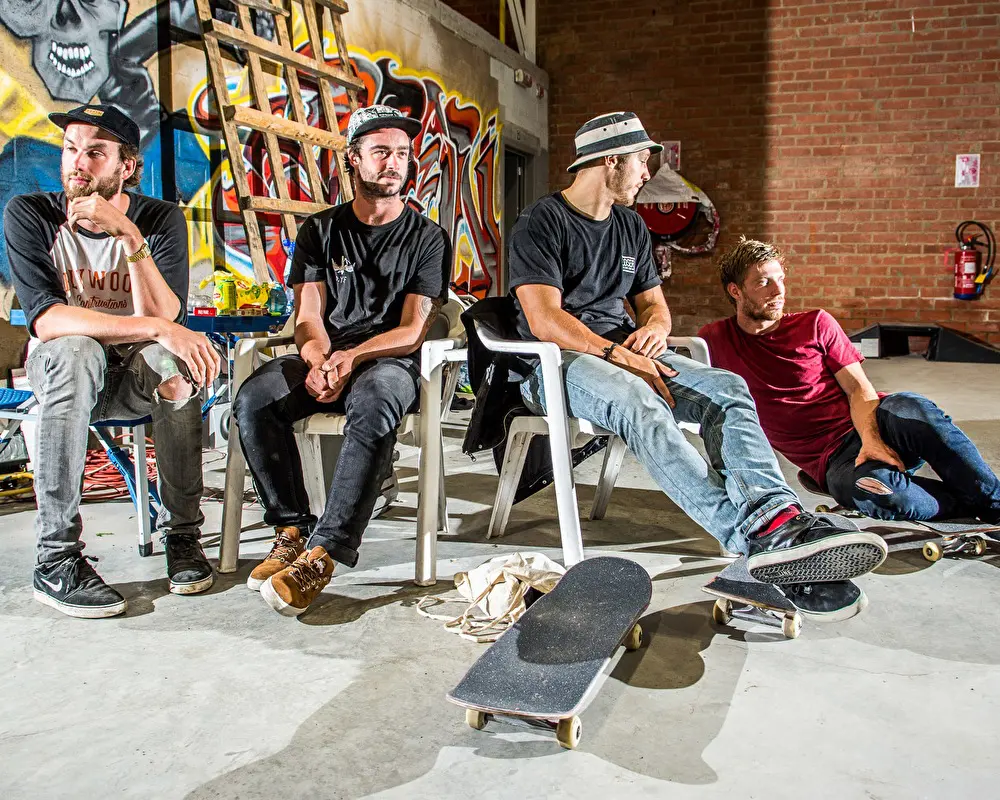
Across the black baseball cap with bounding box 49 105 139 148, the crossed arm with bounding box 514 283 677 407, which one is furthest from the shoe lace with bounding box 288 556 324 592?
the black baseball cap with bounding box 49 105 139 148

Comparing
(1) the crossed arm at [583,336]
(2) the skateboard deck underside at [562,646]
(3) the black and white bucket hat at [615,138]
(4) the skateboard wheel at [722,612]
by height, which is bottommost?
(4) the skateboard wheel at [722,612]

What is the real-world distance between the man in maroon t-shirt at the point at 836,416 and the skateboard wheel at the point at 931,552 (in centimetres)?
8

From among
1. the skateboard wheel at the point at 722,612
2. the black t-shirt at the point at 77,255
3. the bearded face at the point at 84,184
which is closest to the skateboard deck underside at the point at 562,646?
the skateboard wheel at the point at 722,612

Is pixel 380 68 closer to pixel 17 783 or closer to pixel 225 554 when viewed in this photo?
pixel 225 554

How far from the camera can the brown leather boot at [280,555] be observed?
2.25 meters

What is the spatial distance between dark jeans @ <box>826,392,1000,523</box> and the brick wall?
6.92 m

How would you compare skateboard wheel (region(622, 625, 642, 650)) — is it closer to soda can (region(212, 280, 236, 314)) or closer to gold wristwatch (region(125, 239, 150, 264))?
gold wristwatch (region(125, 239, 150, 264))

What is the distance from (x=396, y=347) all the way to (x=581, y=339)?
0.52 meters

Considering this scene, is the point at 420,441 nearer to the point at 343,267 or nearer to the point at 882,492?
the point at 343,267

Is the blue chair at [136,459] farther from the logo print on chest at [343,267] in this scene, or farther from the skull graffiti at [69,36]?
the skull graffiti at [69,36]

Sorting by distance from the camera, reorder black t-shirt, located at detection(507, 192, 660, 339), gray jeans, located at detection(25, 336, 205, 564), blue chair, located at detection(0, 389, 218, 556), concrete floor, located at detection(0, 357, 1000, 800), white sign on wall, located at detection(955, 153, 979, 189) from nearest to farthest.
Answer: concrete floor, located at detection(0, 357, 1000, 800) < gray jeans, located at detection(25, 336, 205, 564) < blue chair, located at detection(0, 389, 218, 556) < black t-shirt, located at detection(507, 192, 660, 339) < white sign on wall, located at detection(955, 153, 979, 189)

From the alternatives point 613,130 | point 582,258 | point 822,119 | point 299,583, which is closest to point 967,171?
point 822,119

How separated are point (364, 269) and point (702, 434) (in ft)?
3.66

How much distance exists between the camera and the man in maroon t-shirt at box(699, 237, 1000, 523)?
250cm
